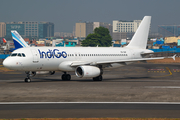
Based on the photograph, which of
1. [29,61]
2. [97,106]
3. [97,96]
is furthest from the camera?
[29,61]

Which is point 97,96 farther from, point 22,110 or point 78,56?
point 78,56

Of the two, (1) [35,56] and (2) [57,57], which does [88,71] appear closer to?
(2) [57,57]

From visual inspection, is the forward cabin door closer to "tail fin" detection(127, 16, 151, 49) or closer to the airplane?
the airplane

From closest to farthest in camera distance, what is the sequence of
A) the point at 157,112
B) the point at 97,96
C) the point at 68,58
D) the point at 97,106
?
the point at 157,112
the point at 97,106
the point at 97,96
the point at 68,58

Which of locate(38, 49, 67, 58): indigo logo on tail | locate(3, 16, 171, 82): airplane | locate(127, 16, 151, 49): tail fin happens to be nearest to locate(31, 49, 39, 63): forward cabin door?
locate(3, 16, 171, 82): airplane

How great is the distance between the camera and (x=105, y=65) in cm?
4572

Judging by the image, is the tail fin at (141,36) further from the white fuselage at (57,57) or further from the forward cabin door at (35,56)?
the forward cabin door at (35,56)

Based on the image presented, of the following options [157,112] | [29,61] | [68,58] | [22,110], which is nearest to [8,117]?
[22,110]

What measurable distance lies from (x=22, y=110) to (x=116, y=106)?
6.82m

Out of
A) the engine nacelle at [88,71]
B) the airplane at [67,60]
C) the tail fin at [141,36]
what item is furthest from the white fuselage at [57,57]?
the tail fin at [141,36]

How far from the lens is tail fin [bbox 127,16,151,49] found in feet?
175

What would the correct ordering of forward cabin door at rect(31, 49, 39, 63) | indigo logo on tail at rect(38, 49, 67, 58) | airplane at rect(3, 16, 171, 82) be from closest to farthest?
airplane at rect(3, 16, 171, 82)
forward cabin door at rect(31, 49, 39, 63)
indigo logo on tail at rect(38, 49, 67, 58)

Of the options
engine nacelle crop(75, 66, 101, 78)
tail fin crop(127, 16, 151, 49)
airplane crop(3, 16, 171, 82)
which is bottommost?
engine nacelle crop(75, 66, 101, 78)

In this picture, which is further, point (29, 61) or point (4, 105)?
point (29, 61)
